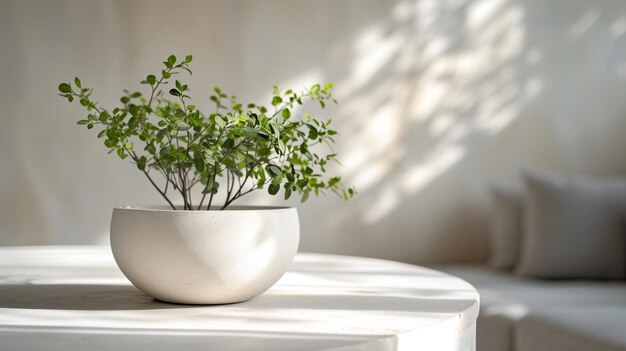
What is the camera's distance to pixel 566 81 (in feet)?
11.2

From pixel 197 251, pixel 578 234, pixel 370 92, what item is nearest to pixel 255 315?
pixel 197 251

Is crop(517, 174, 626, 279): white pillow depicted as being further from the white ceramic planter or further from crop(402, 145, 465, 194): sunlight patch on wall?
the white ceramic planter

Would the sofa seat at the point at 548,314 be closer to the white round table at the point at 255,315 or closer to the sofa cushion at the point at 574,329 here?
the sofa cushion at the point at 574,329

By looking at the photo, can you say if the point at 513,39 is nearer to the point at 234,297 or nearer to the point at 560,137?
the point at 560,137

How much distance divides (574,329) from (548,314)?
7.0 inches

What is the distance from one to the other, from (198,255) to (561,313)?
1.53 m

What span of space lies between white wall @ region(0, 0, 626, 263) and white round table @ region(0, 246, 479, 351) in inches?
52.8

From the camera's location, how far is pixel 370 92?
312cm

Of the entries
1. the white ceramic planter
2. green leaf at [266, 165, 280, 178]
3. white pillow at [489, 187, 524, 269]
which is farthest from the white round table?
white pillow at [489, 187, 524, 269]

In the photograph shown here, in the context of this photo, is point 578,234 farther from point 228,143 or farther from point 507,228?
point 228,143

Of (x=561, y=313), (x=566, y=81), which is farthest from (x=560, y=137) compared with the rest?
(x=561, y=313)

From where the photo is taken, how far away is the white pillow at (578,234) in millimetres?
2783

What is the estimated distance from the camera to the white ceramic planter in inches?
41.7

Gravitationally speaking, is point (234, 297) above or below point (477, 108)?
below
